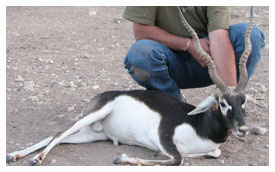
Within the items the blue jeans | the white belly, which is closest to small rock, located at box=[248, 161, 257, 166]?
the white belly

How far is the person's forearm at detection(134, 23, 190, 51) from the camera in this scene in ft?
16.9

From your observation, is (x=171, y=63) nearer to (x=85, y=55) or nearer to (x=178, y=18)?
(x=178, y=18)

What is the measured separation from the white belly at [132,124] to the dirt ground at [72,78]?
12cm

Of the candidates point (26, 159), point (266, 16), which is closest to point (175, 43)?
point (26, 159)

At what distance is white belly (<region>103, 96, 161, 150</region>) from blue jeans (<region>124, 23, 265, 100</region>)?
0.49 meters

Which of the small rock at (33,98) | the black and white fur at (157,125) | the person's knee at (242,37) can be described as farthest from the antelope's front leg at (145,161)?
the small rock at (33,98)

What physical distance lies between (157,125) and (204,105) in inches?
24.5

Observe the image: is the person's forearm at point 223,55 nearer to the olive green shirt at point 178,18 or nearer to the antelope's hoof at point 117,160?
the olive green shirt at point 178,18

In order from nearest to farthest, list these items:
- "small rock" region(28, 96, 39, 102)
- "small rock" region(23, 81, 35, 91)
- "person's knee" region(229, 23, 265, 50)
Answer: "person's knee" region(229, 23, 265, 50)
"small rock" region(28, 96, 39, 102)
"small rock" region(23, 81, 35, 91)

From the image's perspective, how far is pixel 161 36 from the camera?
523cm

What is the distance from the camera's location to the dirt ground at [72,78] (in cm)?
461

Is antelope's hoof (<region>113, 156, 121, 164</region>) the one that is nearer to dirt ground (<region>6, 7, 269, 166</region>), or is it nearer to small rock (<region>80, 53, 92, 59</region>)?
dirt ground (<region>6, 7, 269, 166</region>)

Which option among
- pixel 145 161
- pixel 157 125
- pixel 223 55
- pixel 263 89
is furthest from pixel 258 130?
pixel 145 161

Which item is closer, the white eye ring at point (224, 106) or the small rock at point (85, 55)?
the white eye ring at point (224, 106)
